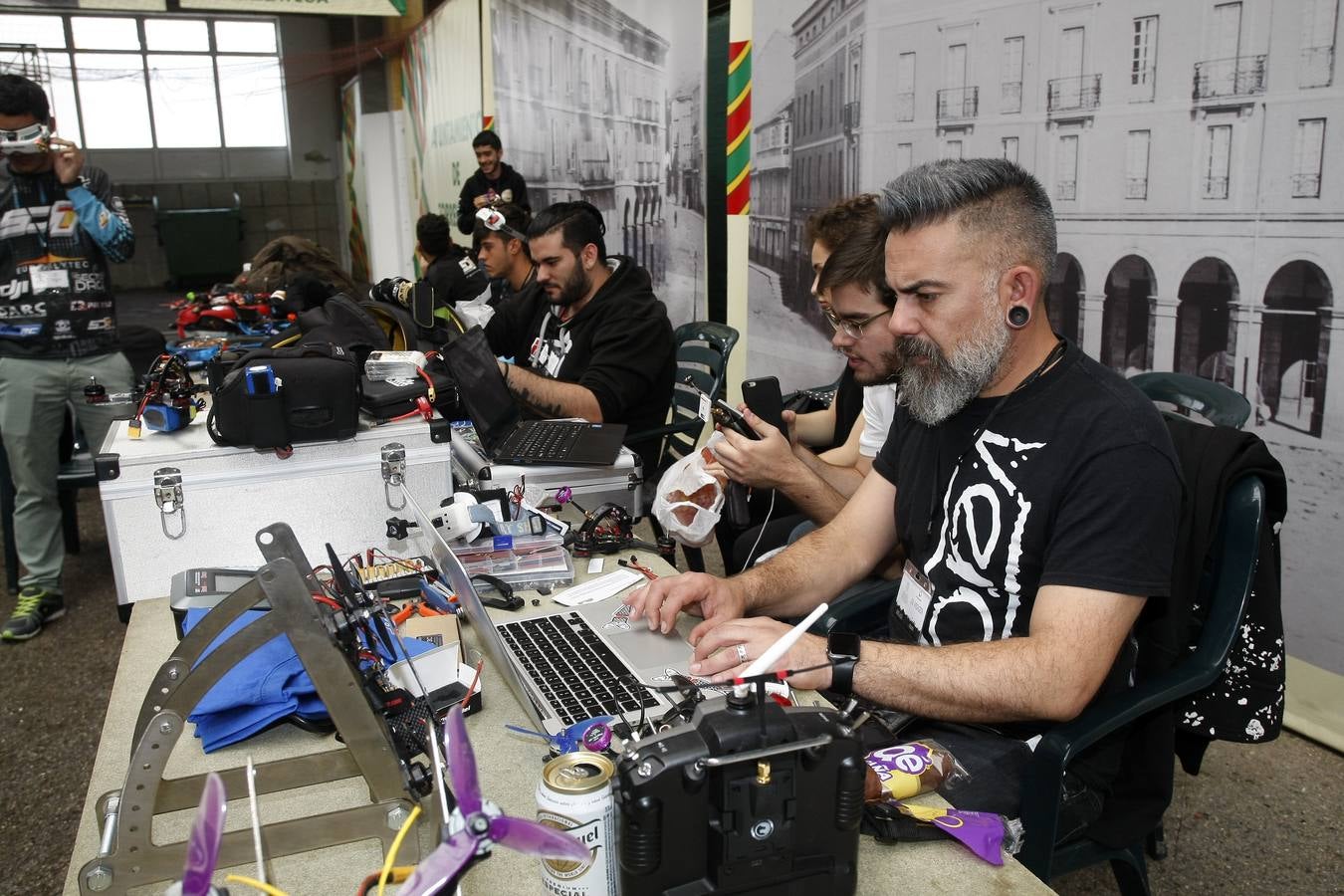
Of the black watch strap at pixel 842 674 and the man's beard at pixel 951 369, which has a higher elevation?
the man's beard at pixel 951 369

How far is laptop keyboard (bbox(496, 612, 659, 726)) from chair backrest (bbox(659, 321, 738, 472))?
181cm

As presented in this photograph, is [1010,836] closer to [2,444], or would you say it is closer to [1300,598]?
[1300,598]

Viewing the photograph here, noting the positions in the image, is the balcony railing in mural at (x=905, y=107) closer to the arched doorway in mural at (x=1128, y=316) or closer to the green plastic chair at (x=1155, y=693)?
the arched doorway in mural at (x=1128, y=316)

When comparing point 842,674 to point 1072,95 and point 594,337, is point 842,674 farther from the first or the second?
point 594,337

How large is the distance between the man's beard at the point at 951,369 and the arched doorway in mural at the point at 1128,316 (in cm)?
114

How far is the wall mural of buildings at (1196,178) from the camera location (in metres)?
2.02

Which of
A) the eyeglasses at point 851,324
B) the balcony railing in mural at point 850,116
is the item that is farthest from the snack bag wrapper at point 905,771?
the balcony railing in mural at point 850,116

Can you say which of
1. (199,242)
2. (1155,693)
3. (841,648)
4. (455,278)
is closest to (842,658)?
(841,648)

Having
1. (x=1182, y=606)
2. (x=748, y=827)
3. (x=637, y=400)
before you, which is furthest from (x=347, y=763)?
(x=637, y=400)

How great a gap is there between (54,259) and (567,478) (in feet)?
6.99

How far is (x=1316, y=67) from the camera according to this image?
1.95 m

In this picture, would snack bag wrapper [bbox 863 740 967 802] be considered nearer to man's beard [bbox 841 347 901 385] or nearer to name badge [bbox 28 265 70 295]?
man's beard [bbox 841 347 901 385]

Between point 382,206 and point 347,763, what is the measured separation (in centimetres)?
1176

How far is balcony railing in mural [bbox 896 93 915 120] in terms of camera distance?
300 cm
